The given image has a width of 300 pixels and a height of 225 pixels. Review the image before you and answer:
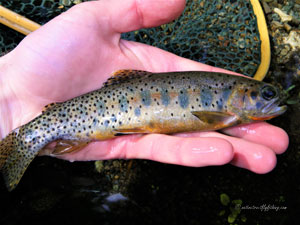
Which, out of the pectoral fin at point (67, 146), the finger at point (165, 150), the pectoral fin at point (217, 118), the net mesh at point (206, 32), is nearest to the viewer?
the finger at point (165, 150)

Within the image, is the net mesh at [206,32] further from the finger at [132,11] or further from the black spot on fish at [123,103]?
the black spot on fish at [123,103]

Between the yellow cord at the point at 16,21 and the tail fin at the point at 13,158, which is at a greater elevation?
the yellow cord at the point at 16,21

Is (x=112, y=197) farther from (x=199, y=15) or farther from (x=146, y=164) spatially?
(x=199, y=15)

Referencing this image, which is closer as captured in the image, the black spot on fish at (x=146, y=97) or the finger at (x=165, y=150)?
the finger at (x=165, y=150)

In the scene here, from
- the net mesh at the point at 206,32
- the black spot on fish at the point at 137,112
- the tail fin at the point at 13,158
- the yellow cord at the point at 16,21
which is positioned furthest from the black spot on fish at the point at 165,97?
the yellow cord at the point at 16,21

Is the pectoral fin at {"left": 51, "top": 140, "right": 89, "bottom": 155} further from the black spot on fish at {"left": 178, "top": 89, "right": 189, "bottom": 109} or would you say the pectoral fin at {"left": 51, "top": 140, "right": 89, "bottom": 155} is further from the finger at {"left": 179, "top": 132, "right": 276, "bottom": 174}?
the finger at {"left": 179, "top": 132, "right": 276, "bottom": 174}

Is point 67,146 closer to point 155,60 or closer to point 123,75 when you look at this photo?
point 123,75
